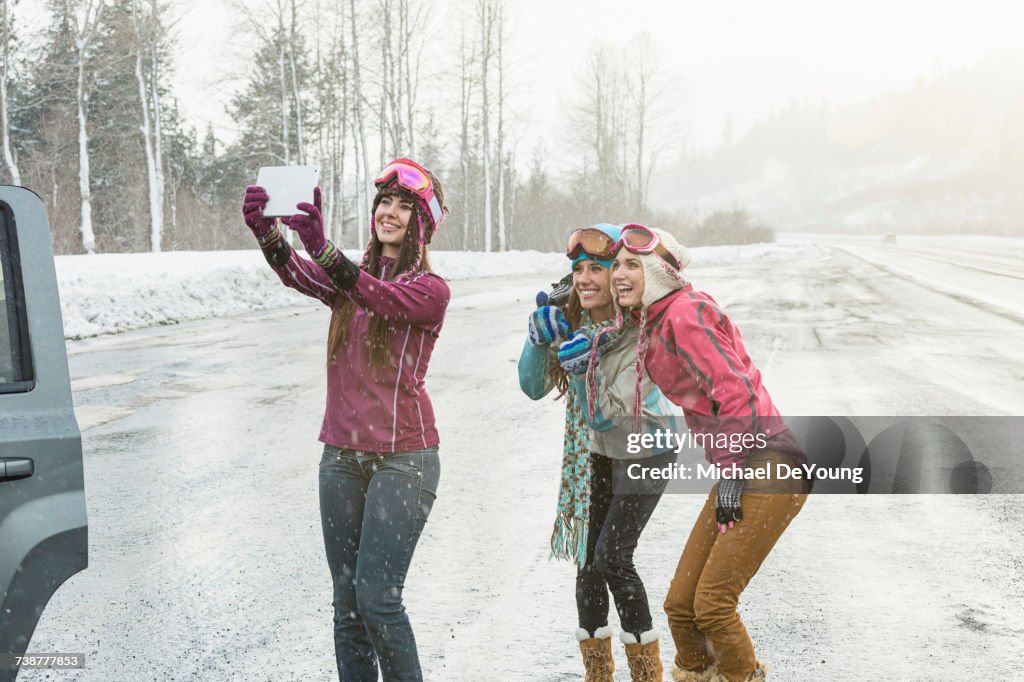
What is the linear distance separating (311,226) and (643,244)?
3.95ft

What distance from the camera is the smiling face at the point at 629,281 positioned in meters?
3.22

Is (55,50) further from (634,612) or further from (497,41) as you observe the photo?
(634,612)

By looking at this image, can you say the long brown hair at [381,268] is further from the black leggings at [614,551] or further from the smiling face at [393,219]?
the black leggings at [614,551]

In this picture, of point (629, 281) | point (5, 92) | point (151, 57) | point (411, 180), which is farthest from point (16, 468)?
point (151, 57)

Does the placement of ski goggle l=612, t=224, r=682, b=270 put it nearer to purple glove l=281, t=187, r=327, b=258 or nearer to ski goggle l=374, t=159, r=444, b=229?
ski goggle l=374, t=159, r=444, b=229

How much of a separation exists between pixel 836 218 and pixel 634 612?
516ft

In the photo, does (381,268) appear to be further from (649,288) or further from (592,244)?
(649,288)

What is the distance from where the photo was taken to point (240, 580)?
4566 mm

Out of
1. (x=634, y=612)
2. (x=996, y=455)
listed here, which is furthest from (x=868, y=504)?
(x=634, y=612)

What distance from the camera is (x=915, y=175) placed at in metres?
165

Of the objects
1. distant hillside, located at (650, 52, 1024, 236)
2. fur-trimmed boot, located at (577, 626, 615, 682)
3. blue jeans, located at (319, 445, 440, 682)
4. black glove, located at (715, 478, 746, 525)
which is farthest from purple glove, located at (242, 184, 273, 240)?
distant hillside, located at (650, 52, 1024, 236)

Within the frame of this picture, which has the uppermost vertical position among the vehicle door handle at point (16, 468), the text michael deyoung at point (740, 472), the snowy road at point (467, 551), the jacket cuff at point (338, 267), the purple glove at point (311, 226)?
the purple glove at point (311, 226)

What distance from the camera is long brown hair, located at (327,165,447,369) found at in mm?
2805

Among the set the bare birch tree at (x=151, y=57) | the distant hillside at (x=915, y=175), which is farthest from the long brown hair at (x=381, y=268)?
the distant hillside at (x=915, y=175)
